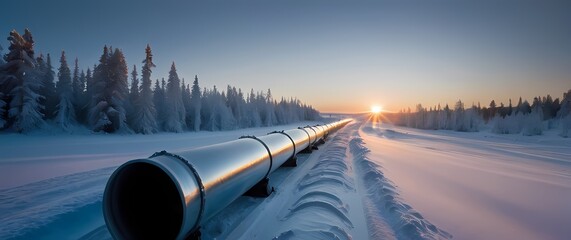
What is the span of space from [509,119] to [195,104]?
65224 millimetres

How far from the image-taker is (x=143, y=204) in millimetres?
4484

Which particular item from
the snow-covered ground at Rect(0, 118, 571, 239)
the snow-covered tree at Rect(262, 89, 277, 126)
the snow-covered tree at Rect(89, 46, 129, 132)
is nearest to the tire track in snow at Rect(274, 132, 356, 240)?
the snow-covered ground at Rect(0, 118, 571, 239)

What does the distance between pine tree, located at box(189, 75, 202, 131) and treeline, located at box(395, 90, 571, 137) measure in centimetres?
5929

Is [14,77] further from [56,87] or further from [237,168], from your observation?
[237,168]

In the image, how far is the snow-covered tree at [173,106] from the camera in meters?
40.7

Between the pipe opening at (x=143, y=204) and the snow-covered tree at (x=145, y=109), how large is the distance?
34.1 m

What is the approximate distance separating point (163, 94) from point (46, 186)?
41175 millimetres

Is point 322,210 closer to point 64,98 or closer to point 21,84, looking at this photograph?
point 21,84

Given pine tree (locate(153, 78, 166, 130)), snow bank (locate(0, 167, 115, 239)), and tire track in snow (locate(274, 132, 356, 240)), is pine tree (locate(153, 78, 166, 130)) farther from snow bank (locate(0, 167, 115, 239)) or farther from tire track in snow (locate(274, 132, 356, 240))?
tire track in snow (locate(274, 132, 356, 240))

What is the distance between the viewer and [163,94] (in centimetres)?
4619

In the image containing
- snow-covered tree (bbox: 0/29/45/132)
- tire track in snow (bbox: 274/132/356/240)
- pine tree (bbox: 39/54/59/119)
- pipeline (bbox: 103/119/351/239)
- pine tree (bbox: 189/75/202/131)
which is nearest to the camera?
pipeline (bbox: 103/119/351/239)

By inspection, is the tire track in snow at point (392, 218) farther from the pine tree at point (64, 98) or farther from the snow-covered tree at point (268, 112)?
the snow-covered tree at point (268, 112)

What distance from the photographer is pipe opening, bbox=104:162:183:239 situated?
3789 mm

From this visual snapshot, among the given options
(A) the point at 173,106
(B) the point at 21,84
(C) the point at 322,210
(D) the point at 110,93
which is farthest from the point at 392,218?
(A) the point at 173,106
